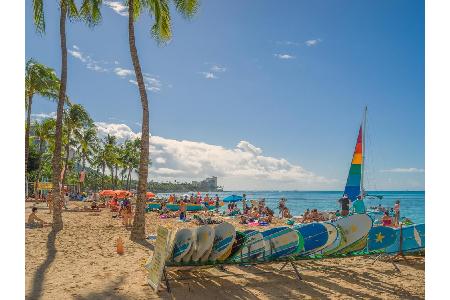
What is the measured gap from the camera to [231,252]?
28.0ft

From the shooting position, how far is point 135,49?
14.6m

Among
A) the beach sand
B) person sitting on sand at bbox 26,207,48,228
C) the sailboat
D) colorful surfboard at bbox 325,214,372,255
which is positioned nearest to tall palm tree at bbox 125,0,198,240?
the beach sand

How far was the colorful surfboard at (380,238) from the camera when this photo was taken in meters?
10.4

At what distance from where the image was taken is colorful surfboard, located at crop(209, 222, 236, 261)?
27.0ft

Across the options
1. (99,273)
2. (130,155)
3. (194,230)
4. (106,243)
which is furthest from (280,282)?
(130,155)

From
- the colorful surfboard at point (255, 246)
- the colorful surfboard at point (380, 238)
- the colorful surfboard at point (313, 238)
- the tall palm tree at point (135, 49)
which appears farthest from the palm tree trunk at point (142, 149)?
the colorful surfboard at point (380, 238)

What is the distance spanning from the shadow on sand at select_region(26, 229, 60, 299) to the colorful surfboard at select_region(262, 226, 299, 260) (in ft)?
15.8

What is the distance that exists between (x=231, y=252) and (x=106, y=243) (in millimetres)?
5903

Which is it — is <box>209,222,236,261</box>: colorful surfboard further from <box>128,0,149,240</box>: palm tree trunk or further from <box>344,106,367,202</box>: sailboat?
<box>344,106,367,202</box>: sailboat

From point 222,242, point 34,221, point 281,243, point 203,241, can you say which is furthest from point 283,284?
point 34,221

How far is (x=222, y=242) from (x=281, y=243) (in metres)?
1.60

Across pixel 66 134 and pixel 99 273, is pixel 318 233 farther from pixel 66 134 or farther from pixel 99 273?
pixel 66 134

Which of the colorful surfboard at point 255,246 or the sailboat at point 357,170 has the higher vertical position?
the sailboat at point 357,170

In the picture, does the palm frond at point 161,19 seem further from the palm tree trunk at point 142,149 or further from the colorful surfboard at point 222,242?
the colorful surfboard at point 222,242
